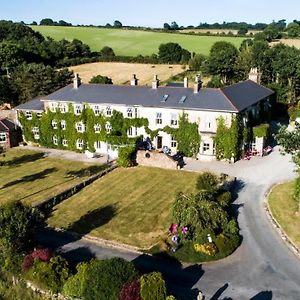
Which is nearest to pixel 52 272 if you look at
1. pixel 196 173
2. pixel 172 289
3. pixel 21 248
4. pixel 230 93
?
→ pixel 21 248

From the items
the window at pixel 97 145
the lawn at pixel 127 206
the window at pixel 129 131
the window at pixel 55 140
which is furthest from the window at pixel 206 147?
the window at pixel 55 140

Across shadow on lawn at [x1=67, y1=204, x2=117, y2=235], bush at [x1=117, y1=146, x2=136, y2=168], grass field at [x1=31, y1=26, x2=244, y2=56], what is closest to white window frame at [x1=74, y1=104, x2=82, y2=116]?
bush at [x1=117, y1=146, x2=136, y2=168]

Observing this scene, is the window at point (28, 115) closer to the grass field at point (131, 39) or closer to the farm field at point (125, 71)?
the farm field at point (125, 71)

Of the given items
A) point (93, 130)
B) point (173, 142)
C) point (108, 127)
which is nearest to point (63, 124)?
point (93, 130)

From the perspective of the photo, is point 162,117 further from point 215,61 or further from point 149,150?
point 215,61

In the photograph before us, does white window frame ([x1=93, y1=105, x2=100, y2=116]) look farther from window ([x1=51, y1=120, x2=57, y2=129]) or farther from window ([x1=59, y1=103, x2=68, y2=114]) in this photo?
window ([x1=51, y1=120, x2=57, y2=129])

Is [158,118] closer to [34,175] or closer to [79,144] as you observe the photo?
[79,144]
